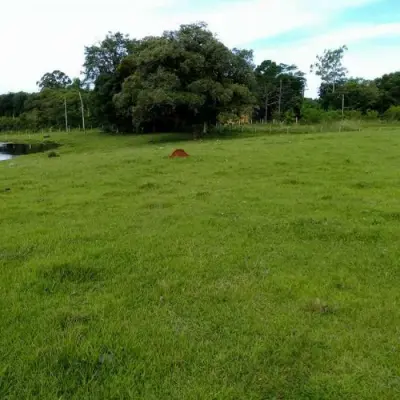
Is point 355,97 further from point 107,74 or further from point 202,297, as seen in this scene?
point 202,297

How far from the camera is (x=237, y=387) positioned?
353 centimetres

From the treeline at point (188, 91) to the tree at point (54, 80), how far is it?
20.5 m

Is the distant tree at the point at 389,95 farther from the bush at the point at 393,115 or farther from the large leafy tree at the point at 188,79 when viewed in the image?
the large leafy tree at the point at 188,79

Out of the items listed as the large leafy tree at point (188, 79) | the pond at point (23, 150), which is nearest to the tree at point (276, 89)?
the large leafy tree at point (188, 79)

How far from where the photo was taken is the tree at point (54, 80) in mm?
107562

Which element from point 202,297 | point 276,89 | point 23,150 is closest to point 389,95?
point 276,89

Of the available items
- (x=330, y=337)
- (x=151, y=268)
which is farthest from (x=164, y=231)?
(x=330, y=337)

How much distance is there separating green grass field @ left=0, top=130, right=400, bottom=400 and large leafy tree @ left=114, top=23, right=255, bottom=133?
24.8 m

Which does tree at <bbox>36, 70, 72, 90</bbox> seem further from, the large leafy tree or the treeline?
the large leafy tree

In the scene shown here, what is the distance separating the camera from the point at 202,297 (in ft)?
16.9

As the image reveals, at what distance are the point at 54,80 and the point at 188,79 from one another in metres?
83.9

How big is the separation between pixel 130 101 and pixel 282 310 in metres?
36.7

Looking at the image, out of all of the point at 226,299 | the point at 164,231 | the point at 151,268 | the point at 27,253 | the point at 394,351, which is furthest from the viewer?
the point at 164,231

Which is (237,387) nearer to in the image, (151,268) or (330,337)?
(330,337)
